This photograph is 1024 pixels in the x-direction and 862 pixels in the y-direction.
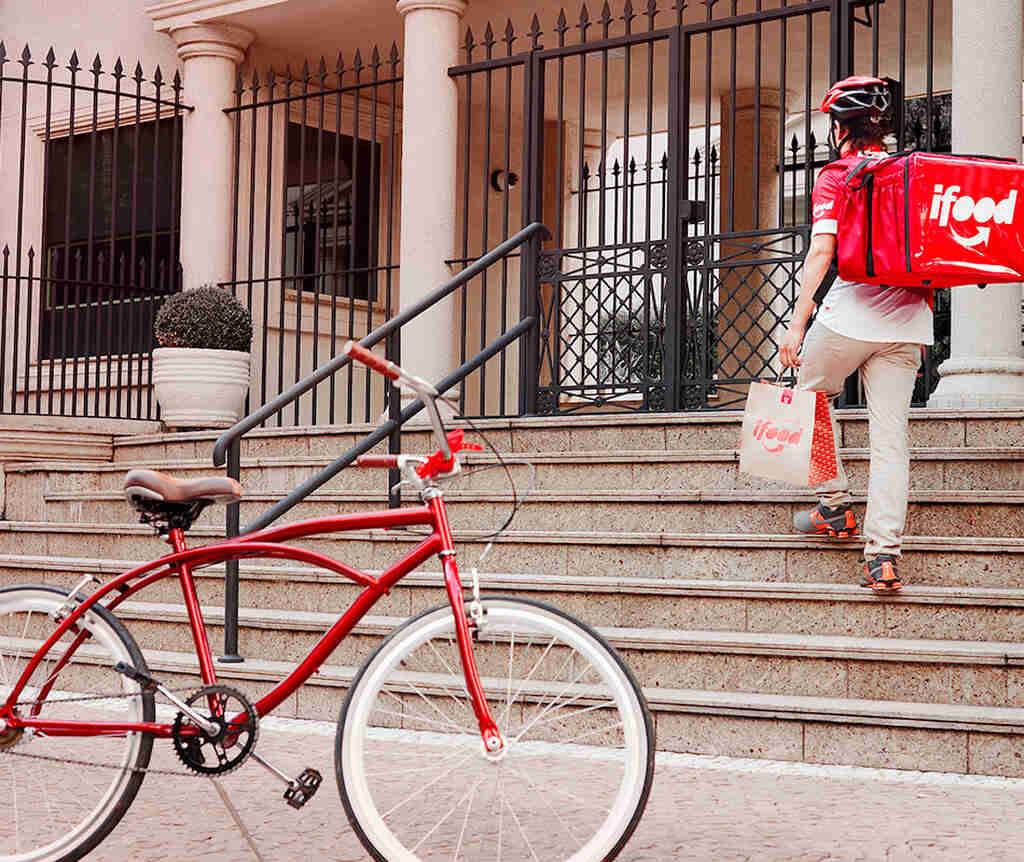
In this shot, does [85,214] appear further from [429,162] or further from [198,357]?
[429,162]

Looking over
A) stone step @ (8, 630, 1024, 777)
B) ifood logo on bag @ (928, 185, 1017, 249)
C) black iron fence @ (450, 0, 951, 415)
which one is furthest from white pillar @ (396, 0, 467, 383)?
stone step @ (8, 630, 1024, 777)

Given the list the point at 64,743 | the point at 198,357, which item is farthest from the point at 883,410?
the point at 198,357

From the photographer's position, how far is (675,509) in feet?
21.6

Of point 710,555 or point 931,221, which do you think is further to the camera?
point 710,555

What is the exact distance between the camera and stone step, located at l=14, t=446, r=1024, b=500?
6.38m

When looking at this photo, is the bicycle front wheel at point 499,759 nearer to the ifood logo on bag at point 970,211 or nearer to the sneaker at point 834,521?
the sneaker at point 834,521

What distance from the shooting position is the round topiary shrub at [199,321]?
9.97 meters

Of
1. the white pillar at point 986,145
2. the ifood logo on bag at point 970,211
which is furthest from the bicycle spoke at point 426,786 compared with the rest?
the white pillar at point 986,145

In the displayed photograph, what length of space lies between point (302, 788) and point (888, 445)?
9.19 feet

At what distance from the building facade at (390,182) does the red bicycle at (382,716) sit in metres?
4.76

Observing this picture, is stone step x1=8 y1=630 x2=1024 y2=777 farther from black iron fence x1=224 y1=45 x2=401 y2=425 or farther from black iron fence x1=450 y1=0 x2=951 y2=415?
black iron fence x1=224 y1=45 x2=401 y2=425

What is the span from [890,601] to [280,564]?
3.07 meters

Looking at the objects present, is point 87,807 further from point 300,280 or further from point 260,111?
point 260,111

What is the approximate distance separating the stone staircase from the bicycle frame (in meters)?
2.01
